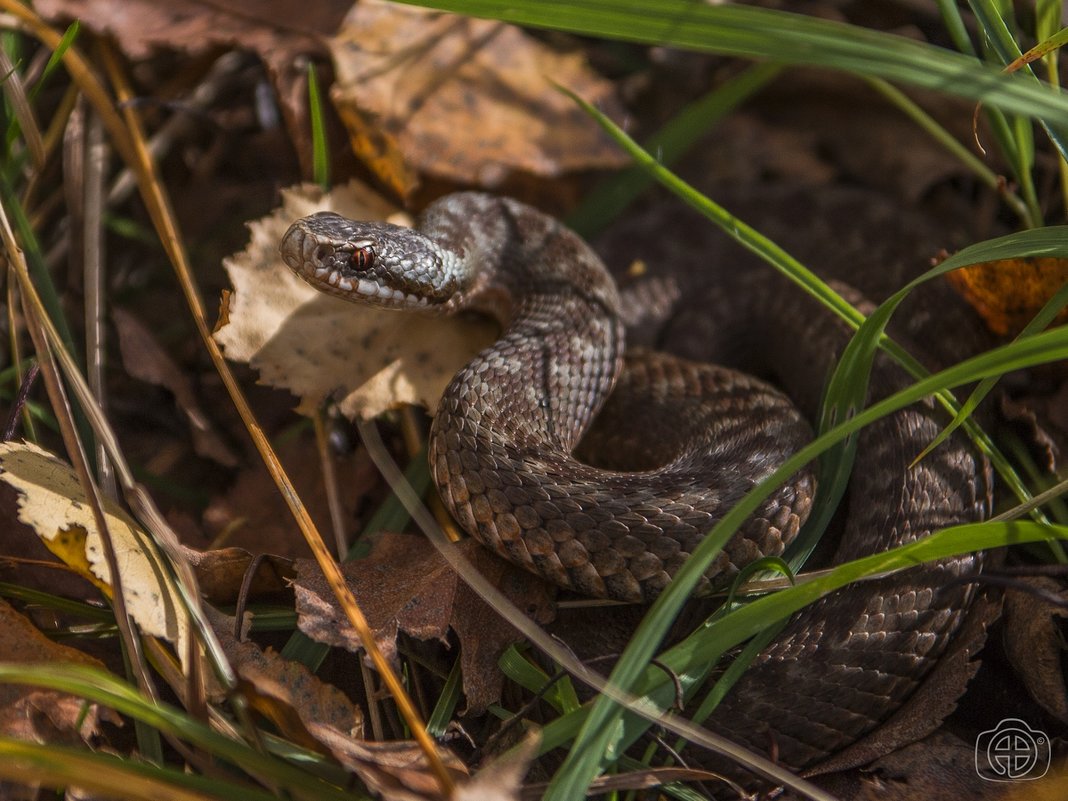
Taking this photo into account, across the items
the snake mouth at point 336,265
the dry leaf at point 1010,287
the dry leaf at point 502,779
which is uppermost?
the dry leaf at point 1010,287

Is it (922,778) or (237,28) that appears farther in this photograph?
(237,28)

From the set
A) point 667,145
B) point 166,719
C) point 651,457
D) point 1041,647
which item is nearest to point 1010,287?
point 1041,647

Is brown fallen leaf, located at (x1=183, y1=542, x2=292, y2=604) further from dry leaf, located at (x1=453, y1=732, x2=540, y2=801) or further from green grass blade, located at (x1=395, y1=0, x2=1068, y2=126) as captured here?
green grass blade, located at (x1=395, y1=0, x2=1068, y2=126)

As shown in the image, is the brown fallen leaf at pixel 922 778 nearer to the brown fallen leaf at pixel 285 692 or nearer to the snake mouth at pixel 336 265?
the brown fallen leaf at pixel 285 692

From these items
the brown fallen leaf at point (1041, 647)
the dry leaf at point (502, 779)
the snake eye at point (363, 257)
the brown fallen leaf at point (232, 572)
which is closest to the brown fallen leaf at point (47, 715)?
the brown fallen leaf at point (232, 572)

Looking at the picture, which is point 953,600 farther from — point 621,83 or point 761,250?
point 621,83

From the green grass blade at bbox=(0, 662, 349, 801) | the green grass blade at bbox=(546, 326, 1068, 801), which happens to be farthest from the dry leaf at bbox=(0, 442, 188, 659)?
the green grass blade at bbox=(546, 326, 1068, 801)

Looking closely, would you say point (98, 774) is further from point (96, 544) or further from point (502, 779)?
point (502, 779)
